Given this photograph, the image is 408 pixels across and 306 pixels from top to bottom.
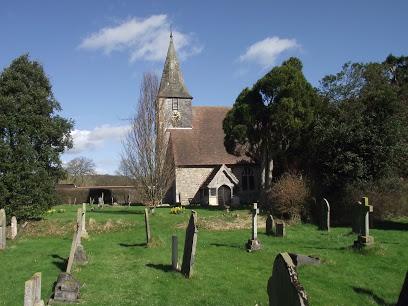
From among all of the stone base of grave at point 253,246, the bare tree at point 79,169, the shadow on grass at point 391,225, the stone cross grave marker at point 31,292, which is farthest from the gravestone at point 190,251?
the bare tree at point 79,169

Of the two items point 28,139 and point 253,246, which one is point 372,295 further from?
point 28,139

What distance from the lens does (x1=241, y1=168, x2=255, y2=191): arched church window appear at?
42719 millimetres

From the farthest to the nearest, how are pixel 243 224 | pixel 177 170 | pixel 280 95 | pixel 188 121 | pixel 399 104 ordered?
1. pixel 188 121
2. pixel 177 170
3. pixel 280 95
4. pixel 399 104
5. pixel 243 224

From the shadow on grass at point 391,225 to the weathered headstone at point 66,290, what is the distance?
16.1 meters

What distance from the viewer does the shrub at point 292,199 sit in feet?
77.6

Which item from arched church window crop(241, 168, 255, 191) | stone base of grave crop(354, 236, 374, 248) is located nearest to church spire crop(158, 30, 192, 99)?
arched church window crop(241, 168, 255, 191)

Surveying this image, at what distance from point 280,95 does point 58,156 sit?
14.2 m

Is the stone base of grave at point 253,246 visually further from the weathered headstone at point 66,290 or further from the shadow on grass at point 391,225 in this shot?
the shadow on grass at point 391,225

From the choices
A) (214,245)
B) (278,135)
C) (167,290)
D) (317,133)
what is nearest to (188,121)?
(278,135)

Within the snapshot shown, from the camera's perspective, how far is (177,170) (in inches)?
1622

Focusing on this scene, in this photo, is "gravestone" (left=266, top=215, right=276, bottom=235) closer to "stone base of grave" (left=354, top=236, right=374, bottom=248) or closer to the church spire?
"stone base of grave" (left=354, top=236, right=374, bottom=248)

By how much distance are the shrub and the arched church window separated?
1825 cm

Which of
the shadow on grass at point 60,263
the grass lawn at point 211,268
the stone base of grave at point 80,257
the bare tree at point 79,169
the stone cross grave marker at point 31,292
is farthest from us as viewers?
the bare tree at point 79,169

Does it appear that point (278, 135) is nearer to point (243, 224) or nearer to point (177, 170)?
point (243, 224)
